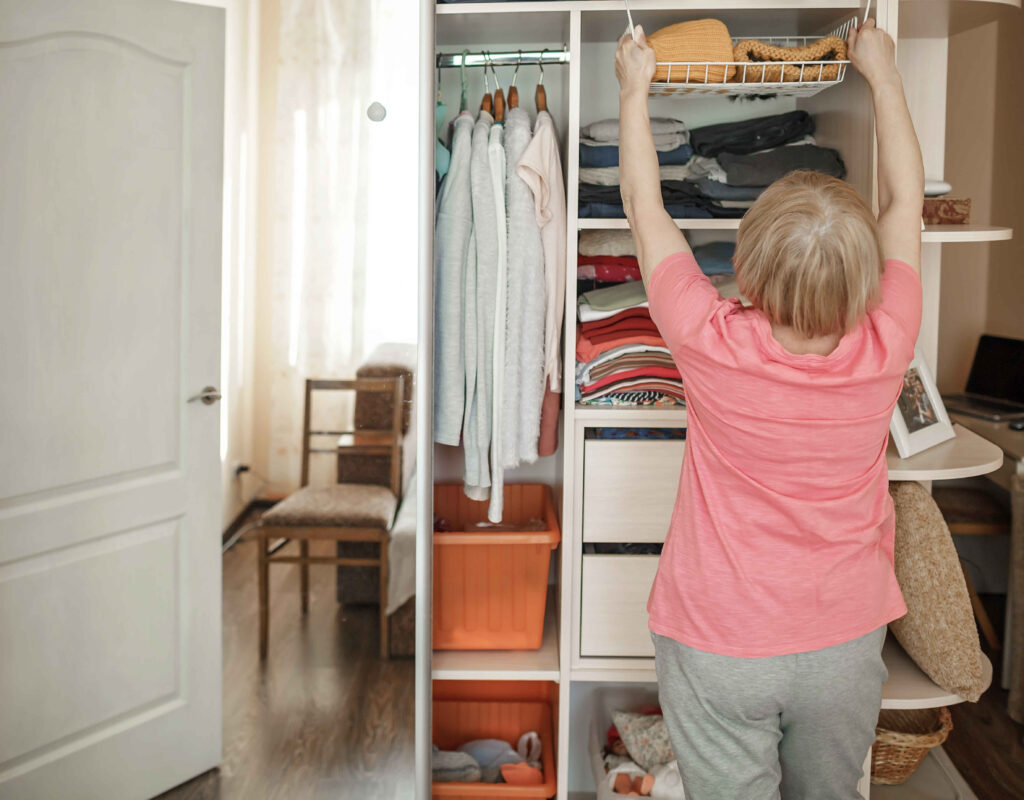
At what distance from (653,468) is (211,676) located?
101 cm

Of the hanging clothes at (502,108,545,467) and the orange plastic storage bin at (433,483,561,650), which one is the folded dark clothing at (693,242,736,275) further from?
the orange plastic storage bin at (433,483,561,650)

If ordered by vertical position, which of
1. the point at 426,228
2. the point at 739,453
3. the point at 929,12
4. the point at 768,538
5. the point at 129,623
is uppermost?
the point at 929,12

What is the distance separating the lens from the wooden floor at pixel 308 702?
182 cm

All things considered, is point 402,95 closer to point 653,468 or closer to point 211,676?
point 653,468

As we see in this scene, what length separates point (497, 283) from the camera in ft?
6.30

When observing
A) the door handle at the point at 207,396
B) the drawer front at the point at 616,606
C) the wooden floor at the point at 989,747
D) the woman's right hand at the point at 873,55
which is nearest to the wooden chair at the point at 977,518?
the wooden floor at the point at 989,747

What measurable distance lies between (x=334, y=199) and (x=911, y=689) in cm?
157

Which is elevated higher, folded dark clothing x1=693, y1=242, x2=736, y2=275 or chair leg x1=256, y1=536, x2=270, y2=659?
folded dark clothing x1=693, y1=242, x2=736, y2=275

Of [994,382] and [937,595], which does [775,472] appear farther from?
[994,382]

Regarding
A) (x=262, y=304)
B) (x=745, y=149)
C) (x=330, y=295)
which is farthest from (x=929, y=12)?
(x=262, y=304)

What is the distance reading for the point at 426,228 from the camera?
72.3 inches

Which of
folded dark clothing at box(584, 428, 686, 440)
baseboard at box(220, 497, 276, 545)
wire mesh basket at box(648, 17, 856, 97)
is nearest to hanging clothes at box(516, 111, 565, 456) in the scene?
folded dark clothing at box(584, 428, 686, 440)

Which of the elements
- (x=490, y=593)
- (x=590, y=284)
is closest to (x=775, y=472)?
(x=490, y=593)

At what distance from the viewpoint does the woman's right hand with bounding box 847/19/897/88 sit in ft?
5.32
